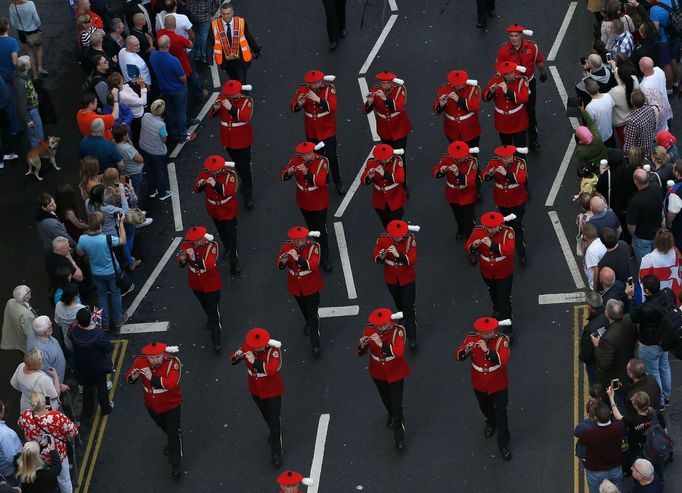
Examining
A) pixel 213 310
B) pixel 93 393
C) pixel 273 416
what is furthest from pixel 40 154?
pixel 273 416

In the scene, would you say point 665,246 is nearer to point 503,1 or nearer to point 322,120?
point 322,120

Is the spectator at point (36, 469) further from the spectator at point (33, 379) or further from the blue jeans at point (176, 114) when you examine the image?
the blue jeans at point (176, 114)

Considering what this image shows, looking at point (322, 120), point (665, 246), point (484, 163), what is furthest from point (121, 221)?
point (665, 246)

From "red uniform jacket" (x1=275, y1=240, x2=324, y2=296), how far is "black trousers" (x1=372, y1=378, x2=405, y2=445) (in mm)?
1743

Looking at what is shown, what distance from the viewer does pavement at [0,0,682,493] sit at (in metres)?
19.2

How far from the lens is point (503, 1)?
26.9 m

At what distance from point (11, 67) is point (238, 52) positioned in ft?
12.5

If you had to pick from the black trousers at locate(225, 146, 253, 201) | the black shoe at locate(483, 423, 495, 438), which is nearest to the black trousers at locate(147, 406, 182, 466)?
the black shoe at locate(483, 423, 495, 438)

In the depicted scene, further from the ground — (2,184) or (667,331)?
(667,331)

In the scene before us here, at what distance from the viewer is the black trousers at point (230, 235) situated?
71.7 ft

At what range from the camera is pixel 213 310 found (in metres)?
20.8

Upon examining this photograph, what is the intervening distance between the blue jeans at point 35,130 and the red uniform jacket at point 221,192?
4.37m

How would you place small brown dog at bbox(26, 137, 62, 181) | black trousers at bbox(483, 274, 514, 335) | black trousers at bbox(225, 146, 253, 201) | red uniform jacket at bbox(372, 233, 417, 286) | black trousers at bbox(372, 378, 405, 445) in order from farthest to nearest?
small brown dog at bbox(26, 137, 62, 181), black trousers at bbox(225, 146, 253, 201), black trousers at bbox(483, 274, 514, 335), red uniform jacket at bbox(372, 233, 417, 286), black trousers at bbox(372, 378, 405, 445)

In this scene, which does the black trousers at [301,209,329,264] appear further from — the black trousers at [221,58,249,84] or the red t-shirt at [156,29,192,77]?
the red t-shirt at [156,29,192,77]
